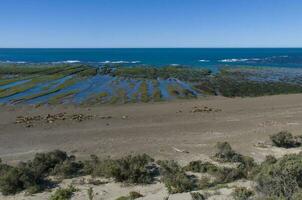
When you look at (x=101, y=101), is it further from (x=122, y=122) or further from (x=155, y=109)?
(x=122, y=122)

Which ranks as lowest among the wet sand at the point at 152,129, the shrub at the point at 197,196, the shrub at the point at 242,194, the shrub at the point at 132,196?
A: the wet sand at the point at 152,129

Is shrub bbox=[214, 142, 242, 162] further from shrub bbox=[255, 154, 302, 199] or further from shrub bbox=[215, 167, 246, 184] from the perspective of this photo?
shrub bbox=[255, 154, 302, 199]

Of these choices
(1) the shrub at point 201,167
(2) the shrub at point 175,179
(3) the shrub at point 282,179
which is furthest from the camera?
(1) the shrub at point 201,167

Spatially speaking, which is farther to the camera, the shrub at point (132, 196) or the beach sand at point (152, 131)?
the beach sand at point (152, 131)

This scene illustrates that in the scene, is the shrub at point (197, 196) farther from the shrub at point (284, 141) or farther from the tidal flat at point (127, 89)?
the tidal flat at point (127, 89)

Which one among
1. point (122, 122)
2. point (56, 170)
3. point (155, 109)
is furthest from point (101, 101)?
point (56, 170)

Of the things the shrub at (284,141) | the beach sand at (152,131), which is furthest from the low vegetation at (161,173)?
the shrub at (284,141)

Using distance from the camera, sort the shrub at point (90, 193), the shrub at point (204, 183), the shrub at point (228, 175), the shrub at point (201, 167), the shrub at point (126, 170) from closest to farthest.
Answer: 1. the shrub at point (90, 193)
2. the shrub at point (204, 183)
3. the shrub at point (228, 175)
4. the shrub at point (126, 170)
5. the shrub at point (201, 167)

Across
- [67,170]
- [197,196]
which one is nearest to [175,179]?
[197,196]
